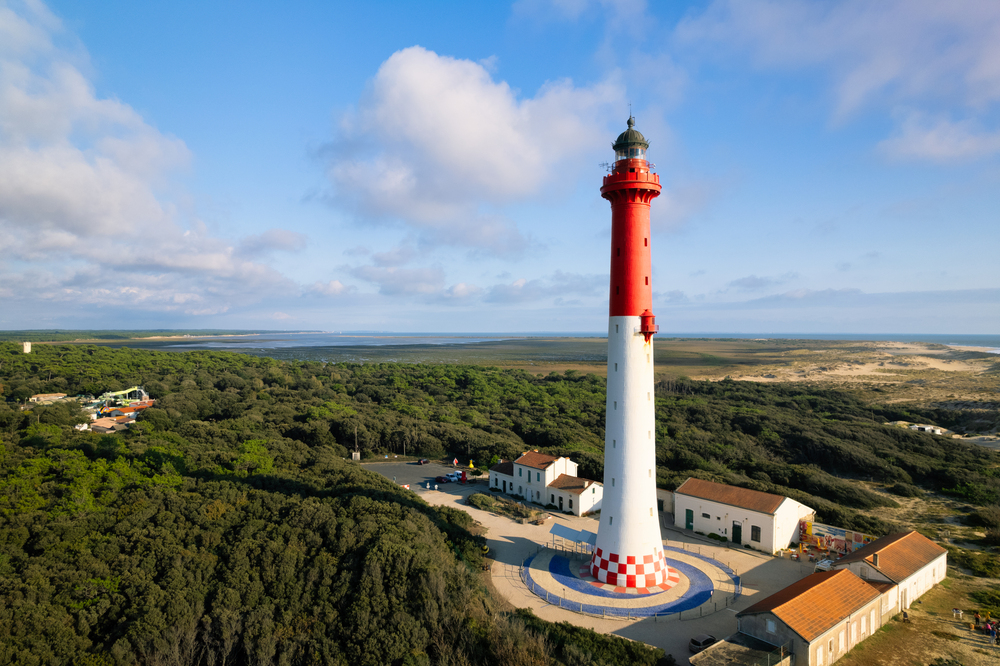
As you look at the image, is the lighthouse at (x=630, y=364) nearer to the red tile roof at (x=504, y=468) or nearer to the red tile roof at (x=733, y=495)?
the red tile roof at (x=733, y=495)

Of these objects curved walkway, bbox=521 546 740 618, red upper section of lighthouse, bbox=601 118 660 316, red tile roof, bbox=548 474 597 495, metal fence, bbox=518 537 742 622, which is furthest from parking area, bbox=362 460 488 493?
red upper section of lighthouse, bbox=601 118 660 316

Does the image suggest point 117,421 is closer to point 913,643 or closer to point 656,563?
point 656,563

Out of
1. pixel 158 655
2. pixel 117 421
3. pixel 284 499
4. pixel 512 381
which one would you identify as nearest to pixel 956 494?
pixel 284 499

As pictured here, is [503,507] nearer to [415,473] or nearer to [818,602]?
[415,473]

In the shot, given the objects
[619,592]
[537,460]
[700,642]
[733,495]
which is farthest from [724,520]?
[537,460]

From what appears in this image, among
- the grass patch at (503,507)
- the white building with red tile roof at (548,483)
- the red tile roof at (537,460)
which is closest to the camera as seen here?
the grass patch at (503,507)

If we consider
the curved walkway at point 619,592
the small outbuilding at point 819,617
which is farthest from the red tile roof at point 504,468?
the small outbuilding at point 819,617

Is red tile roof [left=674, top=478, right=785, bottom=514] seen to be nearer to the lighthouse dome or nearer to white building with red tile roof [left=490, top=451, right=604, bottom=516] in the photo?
white building with red tile roof [left=490, top=451, right=604, bottom=516]
